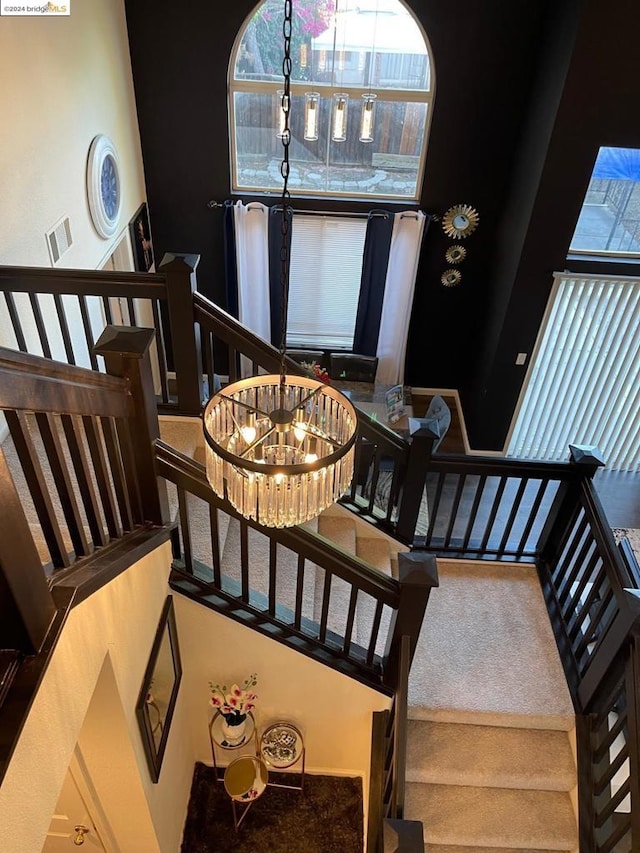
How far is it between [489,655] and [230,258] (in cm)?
479

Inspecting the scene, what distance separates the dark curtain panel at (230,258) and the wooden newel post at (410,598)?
15.2 ft

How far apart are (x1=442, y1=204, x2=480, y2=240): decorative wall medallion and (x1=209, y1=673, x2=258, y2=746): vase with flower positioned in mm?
4865

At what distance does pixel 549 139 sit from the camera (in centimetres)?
504

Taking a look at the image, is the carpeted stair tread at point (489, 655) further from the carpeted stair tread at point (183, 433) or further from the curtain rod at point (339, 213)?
the curtain rod at point (339, 213)

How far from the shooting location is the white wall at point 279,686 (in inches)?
122

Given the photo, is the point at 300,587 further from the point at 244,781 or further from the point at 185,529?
the point at 244,781

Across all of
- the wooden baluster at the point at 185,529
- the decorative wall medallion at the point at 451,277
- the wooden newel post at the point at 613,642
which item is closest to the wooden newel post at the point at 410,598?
the wooden newel post at the point at 613,642

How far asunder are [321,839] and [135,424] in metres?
2.68

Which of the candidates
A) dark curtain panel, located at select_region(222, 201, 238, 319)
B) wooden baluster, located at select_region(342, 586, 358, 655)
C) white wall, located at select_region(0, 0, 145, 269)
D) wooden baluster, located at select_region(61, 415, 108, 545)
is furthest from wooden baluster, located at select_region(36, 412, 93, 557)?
dark curtain panel, located at select_region(222, 201, 238, 319)

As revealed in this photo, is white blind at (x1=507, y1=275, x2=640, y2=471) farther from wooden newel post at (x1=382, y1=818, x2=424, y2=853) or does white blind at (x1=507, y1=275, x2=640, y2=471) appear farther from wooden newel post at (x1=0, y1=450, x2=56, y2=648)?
wooden newel post at (x1=0, y1=450, x2=56, y2=648)

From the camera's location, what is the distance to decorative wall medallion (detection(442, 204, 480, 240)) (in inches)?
251

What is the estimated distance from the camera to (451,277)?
22.1 feet

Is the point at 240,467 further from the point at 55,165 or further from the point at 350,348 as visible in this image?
the point at 350,348

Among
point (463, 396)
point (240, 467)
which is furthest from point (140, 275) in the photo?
point (463, 396)
